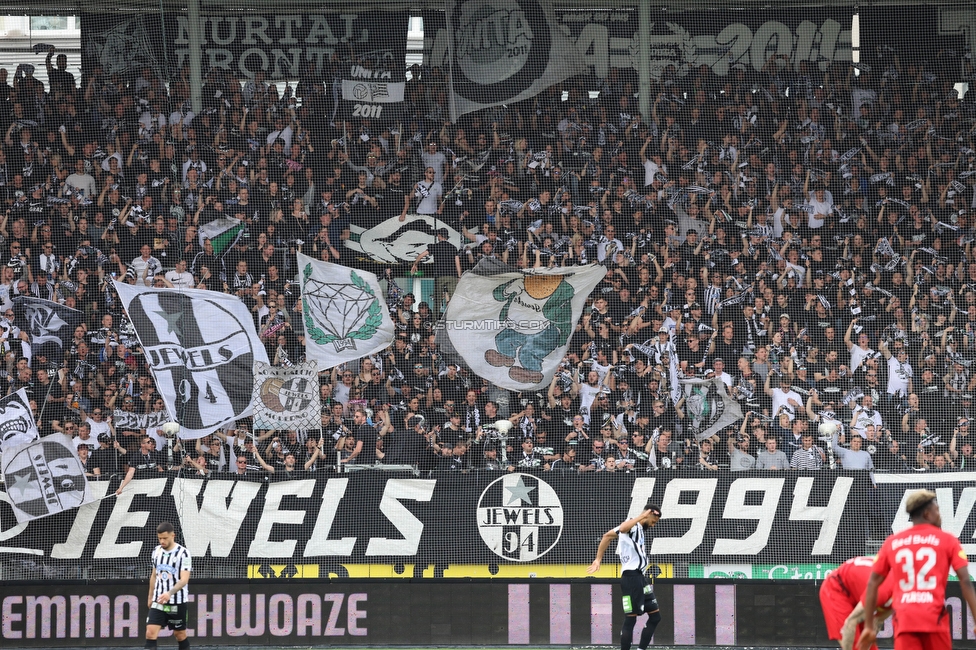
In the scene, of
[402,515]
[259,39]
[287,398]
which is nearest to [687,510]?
[402,515]

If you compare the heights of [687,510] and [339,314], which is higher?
[339,314]

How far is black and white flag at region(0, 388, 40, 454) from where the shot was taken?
14.7 meters

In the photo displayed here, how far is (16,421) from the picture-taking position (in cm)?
1477

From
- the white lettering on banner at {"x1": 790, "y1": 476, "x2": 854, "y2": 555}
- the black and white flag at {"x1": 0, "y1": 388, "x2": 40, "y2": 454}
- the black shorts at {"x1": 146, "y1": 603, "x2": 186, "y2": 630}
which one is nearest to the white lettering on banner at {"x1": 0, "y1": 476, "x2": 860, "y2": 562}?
the white lettering on banner at {"x1": 790, "y1": 476, "x2": 854, "y2": 555}

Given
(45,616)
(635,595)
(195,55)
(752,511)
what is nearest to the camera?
(635,595)

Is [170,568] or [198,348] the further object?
[198,348]

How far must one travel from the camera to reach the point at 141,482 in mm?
13844

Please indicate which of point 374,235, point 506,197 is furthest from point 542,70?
point 374,235

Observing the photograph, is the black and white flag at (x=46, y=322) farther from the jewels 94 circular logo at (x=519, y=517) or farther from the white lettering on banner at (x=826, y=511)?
the white lettering on banner at (x=826, y=511)

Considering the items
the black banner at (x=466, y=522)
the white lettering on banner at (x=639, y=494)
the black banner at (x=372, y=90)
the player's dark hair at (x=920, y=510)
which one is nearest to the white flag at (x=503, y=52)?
the black banner at (x=372, y=90)

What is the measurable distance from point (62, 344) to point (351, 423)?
14.1 ft

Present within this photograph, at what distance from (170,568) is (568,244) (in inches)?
321

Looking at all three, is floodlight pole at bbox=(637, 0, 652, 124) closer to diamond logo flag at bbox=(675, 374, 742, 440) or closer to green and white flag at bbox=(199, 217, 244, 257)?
diamond logo flag at bbox=(675, 374, 742, 440)

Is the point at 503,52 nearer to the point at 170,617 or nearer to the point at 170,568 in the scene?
the point at 170,568
